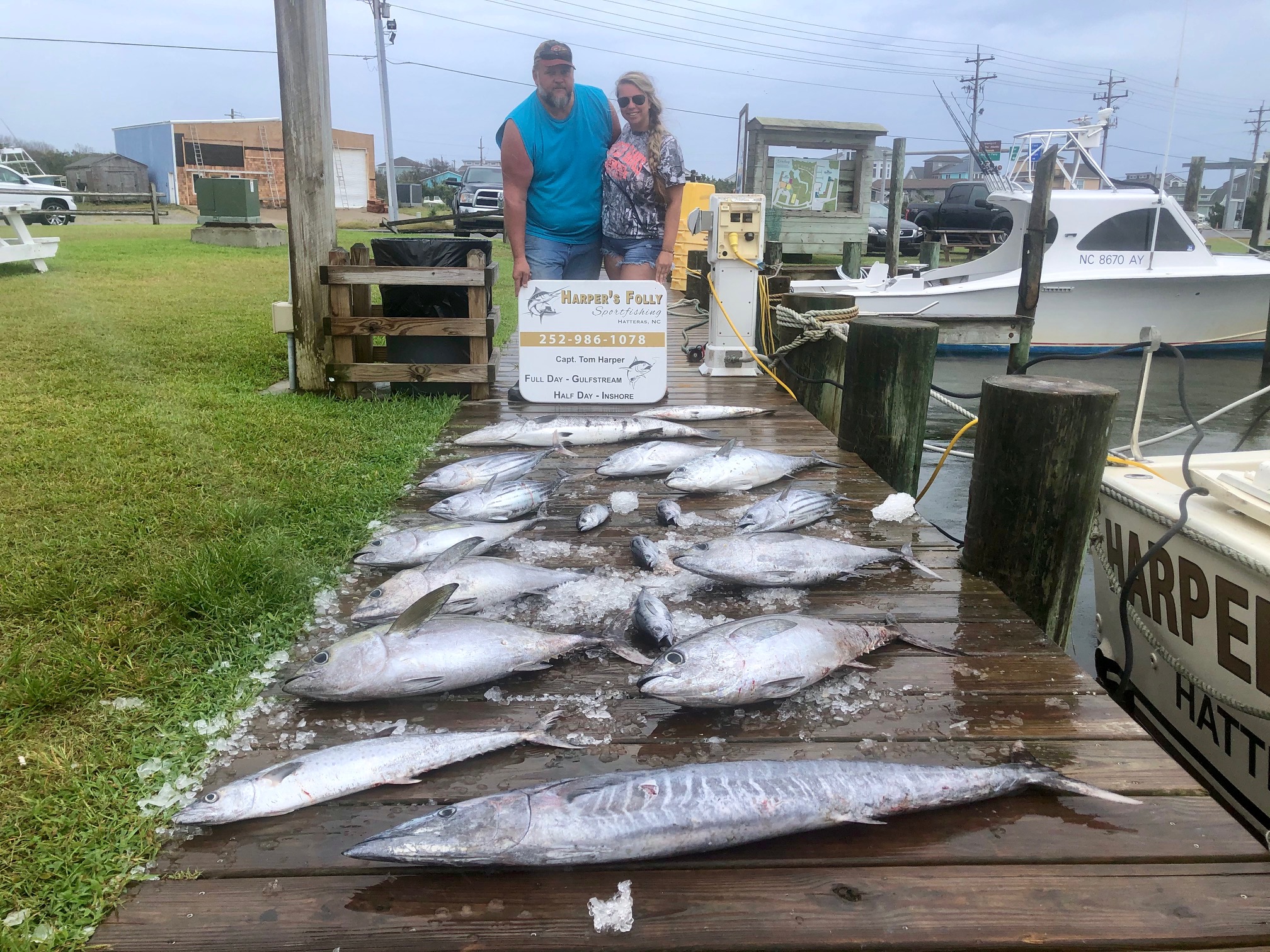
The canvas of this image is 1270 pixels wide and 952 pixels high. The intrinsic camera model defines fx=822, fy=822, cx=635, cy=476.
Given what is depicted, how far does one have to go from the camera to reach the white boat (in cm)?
1301

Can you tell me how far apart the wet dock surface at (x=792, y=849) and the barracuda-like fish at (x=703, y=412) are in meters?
2.60

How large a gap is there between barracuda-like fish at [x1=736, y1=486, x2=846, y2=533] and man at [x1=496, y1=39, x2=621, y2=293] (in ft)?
8.55

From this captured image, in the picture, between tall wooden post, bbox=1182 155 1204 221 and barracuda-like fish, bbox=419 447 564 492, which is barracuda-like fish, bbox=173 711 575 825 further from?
tall wooden post, bbox=1182 155 1204 221

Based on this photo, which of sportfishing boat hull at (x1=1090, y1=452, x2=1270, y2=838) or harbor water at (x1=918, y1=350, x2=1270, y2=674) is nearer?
sportfishing boat hull at (x1=1090, y1=452, x2=1270, y2=838)

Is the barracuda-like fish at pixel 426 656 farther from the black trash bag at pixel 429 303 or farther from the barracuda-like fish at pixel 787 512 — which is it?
the black trash bag at pixel 429 303

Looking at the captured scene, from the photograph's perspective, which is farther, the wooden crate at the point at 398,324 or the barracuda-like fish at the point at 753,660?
the wooden crate at the point at 398,324

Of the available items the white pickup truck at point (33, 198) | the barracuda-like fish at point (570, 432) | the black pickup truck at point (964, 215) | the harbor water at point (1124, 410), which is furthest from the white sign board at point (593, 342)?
the black pickup truck at point (964, 215)

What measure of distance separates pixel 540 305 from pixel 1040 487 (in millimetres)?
3452

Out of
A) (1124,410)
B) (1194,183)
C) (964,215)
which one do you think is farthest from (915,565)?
(964,215)

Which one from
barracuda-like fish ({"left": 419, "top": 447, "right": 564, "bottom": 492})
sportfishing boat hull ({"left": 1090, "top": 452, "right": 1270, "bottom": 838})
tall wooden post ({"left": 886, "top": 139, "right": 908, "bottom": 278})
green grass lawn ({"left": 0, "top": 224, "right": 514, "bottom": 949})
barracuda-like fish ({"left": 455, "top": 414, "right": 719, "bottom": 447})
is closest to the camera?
green grass lawn ({"left": 0, "top": 224, "right": 514, "bottom": 949})

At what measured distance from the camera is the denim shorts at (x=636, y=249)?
18.2 ft

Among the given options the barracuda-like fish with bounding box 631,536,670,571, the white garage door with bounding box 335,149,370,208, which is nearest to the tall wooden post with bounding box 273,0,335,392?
the barracuda-like fish with bounding box 631,536,670,571

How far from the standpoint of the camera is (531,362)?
5.54 m

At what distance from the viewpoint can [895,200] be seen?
1538cm
